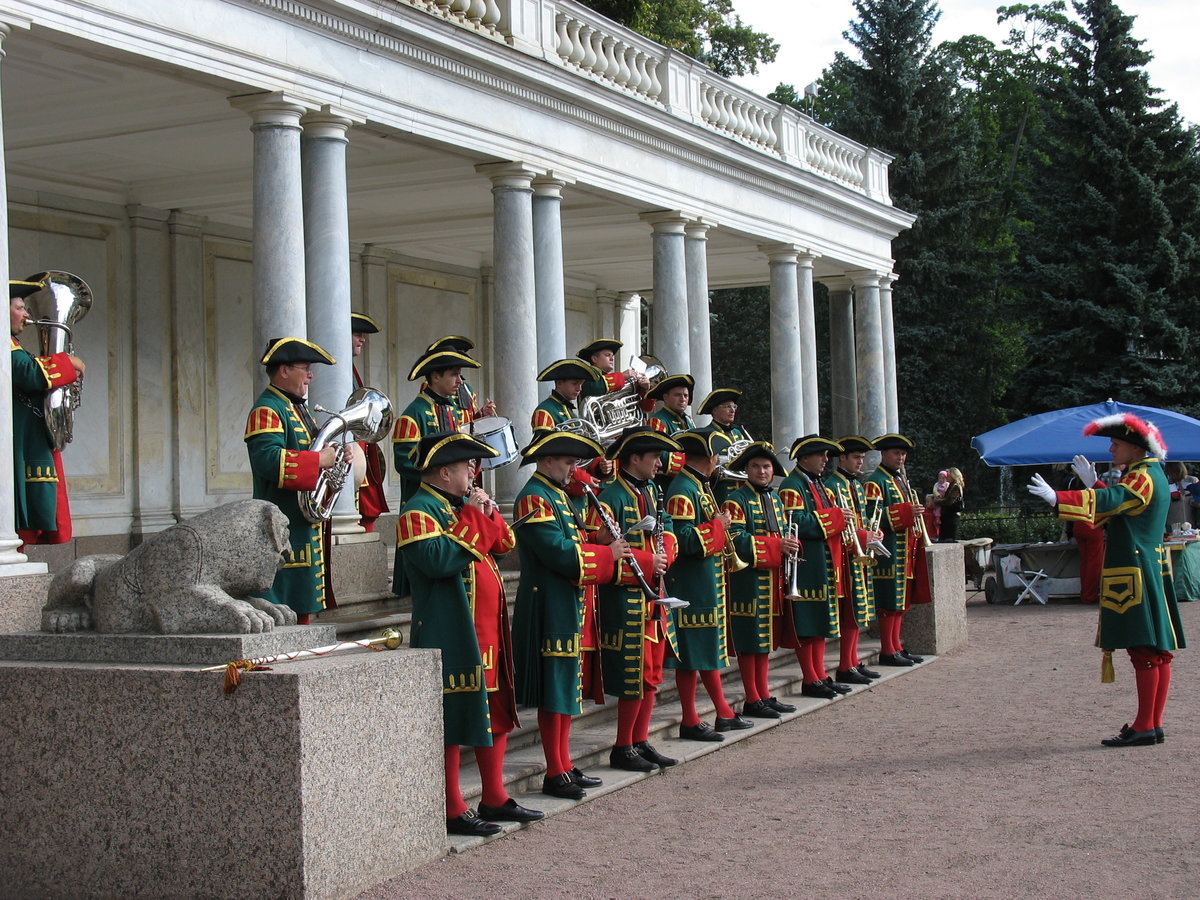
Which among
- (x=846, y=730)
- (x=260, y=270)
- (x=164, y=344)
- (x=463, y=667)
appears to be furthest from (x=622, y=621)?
(x=164, y=344)

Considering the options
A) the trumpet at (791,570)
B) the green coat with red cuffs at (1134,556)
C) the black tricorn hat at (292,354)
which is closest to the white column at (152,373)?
the trumpet at (791,570)

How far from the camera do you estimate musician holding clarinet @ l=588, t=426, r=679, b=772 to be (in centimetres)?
848

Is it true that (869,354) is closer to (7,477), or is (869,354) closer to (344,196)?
(344,196)

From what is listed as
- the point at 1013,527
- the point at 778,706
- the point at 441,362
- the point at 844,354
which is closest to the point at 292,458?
the point at 441,362

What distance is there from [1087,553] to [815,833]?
14.0m

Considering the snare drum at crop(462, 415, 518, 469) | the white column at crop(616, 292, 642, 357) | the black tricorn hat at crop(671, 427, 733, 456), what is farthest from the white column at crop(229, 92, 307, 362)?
the white column at crop(616, 292, 642, 357)

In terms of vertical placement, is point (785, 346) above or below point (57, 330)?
above

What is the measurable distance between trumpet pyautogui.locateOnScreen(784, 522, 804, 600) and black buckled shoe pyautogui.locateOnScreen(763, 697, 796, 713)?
804 millimetres

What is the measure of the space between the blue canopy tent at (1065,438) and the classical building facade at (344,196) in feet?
9.62

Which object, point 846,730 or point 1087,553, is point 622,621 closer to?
point 846,730

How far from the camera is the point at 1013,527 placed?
94.7ft

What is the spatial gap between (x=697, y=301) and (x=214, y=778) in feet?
43.3

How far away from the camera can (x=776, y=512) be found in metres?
11.1

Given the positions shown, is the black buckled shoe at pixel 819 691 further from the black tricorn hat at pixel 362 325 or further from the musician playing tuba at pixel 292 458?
the musician playing tuba at pixel 292 458
